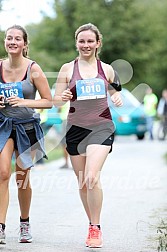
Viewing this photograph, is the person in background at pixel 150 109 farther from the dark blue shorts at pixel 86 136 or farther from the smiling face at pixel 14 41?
the smiling face at pixel 14 41

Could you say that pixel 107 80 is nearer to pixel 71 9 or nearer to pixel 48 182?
pixel 48 182

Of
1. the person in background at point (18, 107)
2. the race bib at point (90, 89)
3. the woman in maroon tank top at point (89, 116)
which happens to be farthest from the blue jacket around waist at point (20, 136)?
the race bib at point (90, 89)

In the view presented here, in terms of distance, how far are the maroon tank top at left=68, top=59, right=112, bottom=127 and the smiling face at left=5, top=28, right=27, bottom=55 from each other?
549mm

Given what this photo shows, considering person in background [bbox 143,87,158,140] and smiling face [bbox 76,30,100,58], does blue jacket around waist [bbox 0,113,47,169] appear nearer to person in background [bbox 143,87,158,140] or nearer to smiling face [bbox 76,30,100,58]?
smiling face [bbox 76,30,100,58]

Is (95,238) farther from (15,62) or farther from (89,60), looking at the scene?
(15,62)

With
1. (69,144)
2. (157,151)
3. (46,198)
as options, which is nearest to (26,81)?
(69,144)

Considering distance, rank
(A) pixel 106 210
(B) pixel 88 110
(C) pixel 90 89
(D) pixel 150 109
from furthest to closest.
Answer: (D) pixel 150 109
(A) pixel 106 210
(B) pixel 88 110
(C) pixel 90 89

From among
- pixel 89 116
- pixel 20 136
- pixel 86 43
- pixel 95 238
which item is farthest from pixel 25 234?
pixel 86 43

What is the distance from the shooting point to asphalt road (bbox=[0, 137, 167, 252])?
7.57m

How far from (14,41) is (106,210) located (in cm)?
358

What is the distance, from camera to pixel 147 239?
7801 millimetres

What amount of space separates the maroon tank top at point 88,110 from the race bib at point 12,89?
1.48 ft

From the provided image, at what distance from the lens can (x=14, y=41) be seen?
733cm

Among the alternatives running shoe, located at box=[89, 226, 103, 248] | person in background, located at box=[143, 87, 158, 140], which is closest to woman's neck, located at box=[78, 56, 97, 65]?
running shoe, located at box=[89, 226, 103, 248]
